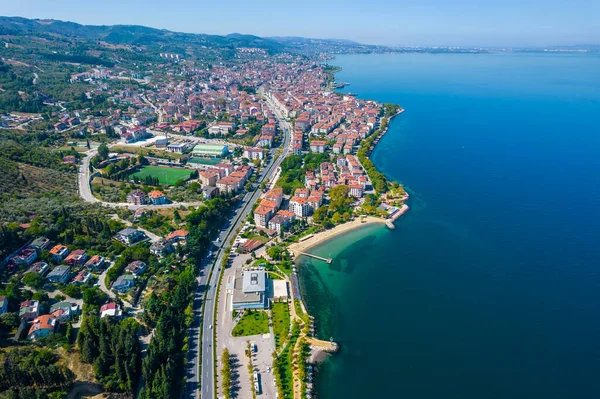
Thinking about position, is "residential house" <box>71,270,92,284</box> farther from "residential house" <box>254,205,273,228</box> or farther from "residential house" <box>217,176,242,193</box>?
"residential house" <box>217,176,242,193</box>

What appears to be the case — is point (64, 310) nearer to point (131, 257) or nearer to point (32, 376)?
point (32, 376)

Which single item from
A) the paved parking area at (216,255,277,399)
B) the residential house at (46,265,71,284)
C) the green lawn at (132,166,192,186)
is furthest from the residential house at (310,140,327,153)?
the residential house at (46,265,71,284)

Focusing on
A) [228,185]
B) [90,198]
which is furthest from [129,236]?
[228,185]

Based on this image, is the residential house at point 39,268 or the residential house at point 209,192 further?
the residential house at point 209,192

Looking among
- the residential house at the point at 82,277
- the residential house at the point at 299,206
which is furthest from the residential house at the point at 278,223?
the residential house at the point at 82,277

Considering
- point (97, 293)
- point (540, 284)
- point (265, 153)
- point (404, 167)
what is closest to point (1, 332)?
point (97, 293)

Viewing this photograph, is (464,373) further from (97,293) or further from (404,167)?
(404,167)

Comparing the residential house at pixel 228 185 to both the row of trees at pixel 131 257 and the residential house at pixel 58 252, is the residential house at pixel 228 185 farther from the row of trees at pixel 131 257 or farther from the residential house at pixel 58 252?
the residential house at pixel 58 252
